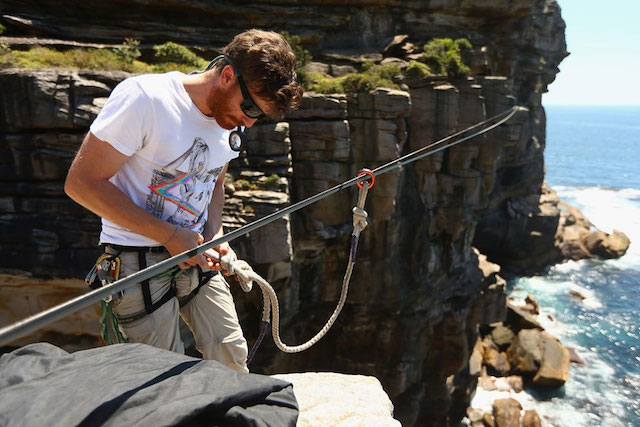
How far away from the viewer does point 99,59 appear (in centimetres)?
1471

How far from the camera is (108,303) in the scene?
403cm

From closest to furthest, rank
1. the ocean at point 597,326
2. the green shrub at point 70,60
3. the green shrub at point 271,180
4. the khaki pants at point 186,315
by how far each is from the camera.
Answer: the khaki pants at point 186,315 → the green shrub at point 70,60 → the green shrub at point 271,180 → the ocean at point 597,326

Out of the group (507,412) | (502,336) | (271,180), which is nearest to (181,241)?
(271,180)

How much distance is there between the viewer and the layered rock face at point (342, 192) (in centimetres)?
1211

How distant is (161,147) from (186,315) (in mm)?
1719

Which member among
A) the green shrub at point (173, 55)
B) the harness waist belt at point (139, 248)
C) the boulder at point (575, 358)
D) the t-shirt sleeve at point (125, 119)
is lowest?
the boulder at point (575, 358)

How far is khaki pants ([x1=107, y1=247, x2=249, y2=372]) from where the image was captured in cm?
404

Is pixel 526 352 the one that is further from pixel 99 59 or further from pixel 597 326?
pixel 99 59

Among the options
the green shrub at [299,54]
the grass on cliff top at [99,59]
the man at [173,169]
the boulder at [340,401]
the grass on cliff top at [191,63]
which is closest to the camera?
the man at [173,169]

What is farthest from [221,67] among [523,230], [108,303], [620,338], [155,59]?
[523,230]

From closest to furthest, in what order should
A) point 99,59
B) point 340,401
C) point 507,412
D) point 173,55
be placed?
point 340,401, point 99,59, point 173,55, point 507,412

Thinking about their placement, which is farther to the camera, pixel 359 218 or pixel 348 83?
pixel 348 83

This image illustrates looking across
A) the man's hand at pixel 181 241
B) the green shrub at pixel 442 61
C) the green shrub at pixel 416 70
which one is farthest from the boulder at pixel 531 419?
the man's hand at pixel 181 241

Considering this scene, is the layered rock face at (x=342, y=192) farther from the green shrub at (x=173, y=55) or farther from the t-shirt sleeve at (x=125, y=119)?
the t-shirt sleeve at (x=125, y=119)
